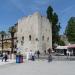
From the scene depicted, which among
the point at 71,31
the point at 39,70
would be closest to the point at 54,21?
the point at 71,31

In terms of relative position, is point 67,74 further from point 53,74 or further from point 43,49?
point 43,49

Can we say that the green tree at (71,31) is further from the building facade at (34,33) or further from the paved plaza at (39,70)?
the paved plaza at (39,70)

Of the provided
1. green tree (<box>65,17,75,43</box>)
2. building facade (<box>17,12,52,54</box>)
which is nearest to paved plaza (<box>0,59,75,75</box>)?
building facade (<box>17,12,52,54</box>)

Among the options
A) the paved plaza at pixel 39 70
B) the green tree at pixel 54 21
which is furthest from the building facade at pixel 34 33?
the paved plaza at pixel 39 70

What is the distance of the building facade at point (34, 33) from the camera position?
252 ft

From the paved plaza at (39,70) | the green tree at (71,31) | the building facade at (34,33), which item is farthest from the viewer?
the green tree at (71,31)

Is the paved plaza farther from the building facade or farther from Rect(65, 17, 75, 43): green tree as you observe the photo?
Rect(65, 17, 75, 43): green tree

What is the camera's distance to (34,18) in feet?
253

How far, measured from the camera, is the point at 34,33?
7731cm

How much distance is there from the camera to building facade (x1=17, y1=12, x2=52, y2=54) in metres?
76.9

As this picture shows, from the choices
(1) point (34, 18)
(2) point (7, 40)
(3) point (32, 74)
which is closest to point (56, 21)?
(1) point (34, 18)

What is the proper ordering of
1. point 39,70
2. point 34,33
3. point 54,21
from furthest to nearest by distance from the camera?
point 54,21
point 34,33
point 39,70

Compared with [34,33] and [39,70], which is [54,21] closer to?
[34,33]

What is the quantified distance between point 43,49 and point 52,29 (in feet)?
32.8
